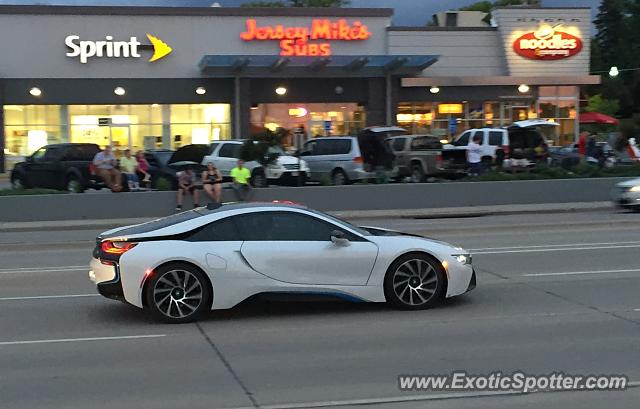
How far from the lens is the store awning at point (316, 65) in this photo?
3931cm

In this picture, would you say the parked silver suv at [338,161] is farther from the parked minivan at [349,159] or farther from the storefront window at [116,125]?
the storefront window at [116,125]

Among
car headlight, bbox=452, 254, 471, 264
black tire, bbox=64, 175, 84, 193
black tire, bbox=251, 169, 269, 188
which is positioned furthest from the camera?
black tire, bbox=64, 175, 84, 193

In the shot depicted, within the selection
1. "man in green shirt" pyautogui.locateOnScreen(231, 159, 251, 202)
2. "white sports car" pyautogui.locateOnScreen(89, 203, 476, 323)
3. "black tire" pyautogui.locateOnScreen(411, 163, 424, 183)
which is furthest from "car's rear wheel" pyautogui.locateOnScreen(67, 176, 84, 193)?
"white sports car" pyautogui.locateOnScreen(89, 203, 476, 323)

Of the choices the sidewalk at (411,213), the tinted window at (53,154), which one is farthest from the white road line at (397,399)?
the tinted window at (53,154)

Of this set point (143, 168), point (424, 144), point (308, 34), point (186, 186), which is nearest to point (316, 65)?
point (308, 34)

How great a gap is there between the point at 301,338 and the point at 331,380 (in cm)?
152

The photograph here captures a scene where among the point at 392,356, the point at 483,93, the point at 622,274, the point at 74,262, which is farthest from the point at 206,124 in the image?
the point at 392,356

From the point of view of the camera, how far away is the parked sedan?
861 inches

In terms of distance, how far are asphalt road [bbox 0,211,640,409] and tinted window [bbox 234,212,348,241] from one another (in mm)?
757

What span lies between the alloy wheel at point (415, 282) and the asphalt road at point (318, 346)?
183 mm

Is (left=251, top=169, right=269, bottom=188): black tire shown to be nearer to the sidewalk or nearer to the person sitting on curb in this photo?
the person sitting on curb

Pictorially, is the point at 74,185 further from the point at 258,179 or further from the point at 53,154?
the point at 258,179

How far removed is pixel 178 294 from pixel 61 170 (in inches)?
737

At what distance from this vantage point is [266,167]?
25.2 m
